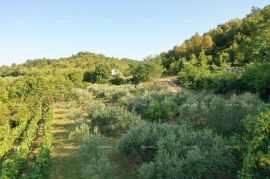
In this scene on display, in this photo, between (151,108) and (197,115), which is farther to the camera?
(151,108)

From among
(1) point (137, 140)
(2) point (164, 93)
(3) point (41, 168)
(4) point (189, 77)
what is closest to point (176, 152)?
(1) point (137, 140)

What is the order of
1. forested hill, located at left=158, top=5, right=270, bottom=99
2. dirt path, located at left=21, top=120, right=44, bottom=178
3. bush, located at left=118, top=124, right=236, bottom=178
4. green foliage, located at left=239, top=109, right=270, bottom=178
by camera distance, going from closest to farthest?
1. green foliage, located at left=239, top=109, right=270, bottom=178
2. bush, located at left=118, top=124, right=236, bottom=178
3. dirt path, located at left=21, top=120, right=44, bottom=178
4. forested hill, located at left=158, top=5, right=270, bottom=99

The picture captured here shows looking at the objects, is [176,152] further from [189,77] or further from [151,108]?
[189,77]

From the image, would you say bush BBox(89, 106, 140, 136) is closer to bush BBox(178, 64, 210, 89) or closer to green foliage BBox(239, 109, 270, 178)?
green foliage BBox(239, 109, 270, 178)

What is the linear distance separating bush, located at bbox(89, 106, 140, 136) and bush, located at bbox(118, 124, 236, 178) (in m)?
5.36

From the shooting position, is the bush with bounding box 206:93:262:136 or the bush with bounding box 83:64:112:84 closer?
the bush with bounding box 206:93:262:136

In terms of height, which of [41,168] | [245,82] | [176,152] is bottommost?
[41,168]

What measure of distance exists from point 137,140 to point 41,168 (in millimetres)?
5550

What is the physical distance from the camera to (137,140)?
18.5m

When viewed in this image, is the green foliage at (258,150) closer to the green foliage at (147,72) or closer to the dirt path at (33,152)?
the dirt path at (33,152)

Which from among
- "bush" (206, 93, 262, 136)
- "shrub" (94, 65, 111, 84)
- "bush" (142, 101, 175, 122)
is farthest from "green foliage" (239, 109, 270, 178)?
"shrub" (94, 65, 111, 84)

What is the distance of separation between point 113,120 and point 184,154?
36.8 ft

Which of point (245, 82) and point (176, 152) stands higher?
point (245, 82)

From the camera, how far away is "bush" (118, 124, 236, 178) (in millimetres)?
14445
